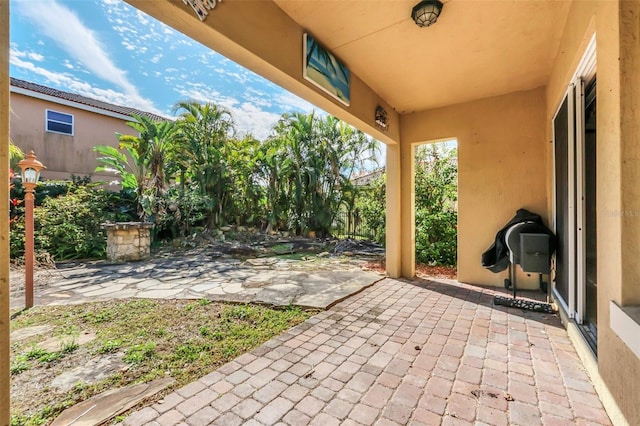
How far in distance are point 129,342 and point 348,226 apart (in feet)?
27.8

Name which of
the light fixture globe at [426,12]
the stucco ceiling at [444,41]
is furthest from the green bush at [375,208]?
the light fixture globe at [426,12]

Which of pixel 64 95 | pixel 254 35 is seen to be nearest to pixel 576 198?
pixel 254 35

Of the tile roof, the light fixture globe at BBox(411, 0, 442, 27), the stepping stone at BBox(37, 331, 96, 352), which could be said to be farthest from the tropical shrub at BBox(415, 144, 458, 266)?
the tile roof

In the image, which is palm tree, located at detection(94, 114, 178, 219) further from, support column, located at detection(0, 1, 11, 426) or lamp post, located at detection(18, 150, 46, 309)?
support column, located at detection(0, 1, 11, 426)

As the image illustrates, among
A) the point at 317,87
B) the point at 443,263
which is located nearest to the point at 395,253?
the point at 443,263

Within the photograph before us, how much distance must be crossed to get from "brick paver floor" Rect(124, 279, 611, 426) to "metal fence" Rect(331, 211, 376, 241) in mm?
7100

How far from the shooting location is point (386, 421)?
1.59 m

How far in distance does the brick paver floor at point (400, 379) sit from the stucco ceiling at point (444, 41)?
328cm

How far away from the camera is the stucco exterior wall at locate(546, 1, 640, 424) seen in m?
1.45

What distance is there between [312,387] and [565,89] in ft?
13.0

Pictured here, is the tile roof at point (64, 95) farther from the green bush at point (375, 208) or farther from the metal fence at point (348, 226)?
the green bush at point (375, 208)

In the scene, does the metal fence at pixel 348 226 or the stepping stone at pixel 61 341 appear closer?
the stepping stone at pixel 61 341

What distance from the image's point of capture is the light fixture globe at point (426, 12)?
8.18 ft

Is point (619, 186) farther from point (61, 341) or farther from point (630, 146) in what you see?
point (61, 341)
